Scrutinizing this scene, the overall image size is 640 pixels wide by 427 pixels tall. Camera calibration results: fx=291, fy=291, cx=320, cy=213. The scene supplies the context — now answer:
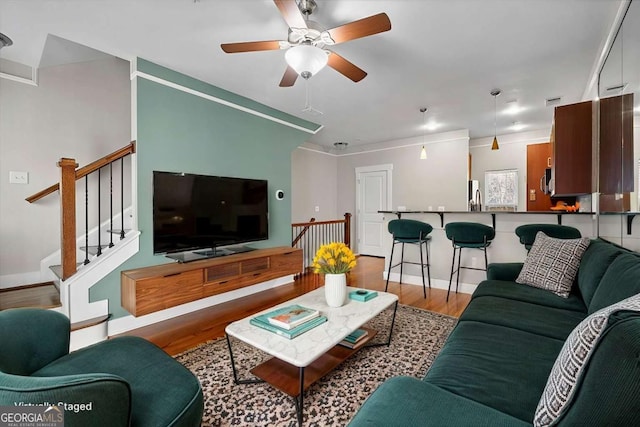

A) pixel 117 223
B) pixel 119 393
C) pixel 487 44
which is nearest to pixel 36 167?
pixel 117 223

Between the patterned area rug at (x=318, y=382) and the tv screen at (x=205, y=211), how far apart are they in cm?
114

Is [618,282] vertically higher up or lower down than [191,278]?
higher up

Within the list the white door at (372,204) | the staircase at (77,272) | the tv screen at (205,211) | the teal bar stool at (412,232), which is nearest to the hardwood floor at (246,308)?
the teal bar stool at (412,232)

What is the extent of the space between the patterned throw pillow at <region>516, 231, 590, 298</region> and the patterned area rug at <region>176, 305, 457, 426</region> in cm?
86

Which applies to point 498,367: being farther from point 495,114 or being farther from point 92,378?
point 495,114

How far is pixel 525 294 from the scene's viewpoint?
85.0 inches

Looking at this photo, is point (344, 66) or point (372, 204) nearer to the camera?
point (344, 66)

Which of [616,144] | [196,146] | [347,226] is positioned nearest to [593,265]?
[616,144]

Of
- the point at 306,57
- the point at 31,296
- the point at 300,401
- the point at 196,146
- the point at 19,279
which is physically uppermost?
the point at 306,57

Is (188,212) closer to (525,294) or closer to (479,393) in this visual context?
(479,393)

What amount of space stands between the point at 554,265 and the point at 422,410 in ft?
6.44

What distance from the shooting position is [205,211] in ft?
10.6

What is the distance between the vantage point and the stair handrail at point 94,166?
2564 mm

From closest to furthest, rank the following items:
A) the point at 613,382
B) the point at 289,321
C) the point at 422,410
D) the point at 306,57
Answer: the point at 613,382, the point at 422,410, the point at 289,321, the point at 306,57
